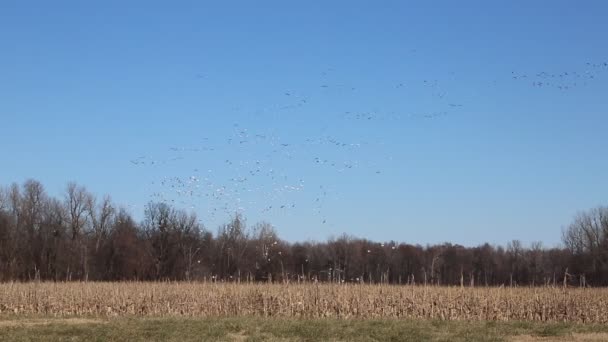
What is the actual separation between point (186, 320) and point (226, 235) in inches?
2095

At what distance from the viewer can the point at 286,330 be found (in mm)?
19562

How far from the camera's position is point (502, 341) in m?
17.8

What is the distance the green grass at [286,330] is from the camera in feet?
59.8

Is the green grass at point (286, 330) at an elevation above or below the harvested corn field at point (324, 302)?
below

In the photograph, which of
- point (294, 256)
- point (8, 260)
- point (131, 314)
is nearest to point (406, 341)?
point (131, 314)

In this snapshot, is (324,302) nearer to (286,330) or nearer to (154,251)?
(286,330)

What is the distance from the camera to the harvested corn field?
2545 cm

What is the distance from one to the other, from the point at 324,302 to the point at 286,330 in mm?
6963

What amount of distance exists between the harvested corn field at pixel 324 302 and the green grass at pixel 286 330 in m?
3.28

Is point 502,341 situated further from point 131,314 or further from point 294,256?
point 294,256

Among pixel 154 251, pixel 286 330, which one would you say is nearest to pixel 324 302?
pixel 286 330

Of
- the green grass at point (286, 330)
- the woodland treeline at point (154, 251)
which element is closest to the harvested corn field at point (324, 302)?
the green grass at point (286, 330)

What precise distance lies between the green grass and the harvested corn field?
10.8ft

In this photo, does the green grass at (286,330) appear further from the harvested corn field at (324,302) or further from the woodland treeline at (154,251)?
the woodland treeline at (154,251)
